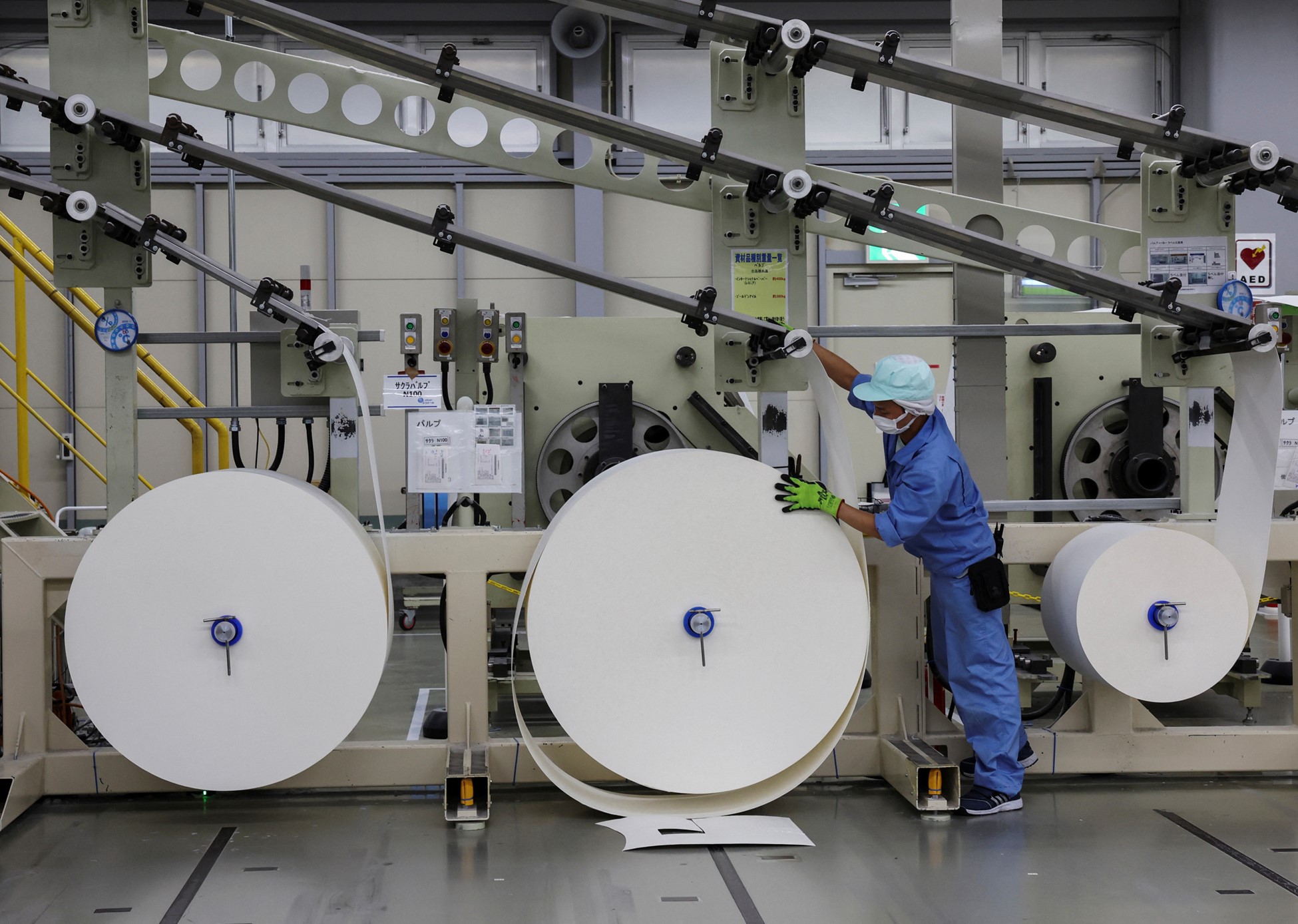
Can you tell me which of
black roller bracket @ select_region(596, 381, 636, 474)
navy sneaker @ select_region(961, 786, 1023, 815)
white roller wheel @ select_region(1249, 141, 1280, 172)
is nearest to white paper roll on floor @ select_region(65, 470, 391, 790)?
navy sneaker @ select_region(961, 786, 1023, 815)

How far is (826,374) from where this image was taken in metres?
3.31

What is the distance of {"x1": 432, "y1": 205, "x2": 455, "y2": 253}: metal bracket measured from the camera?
3.08 m

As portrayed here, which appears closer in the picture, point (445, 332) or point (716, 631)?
point (716, 631)

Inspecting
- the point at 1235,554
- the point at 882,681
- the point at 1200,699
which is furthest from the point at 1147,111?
the point at 882,681

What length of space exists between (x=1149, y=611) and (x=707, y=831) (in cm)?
136

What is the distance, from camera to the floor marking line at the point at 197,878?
2352mm

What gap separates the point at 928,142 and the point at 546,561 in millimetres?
6174

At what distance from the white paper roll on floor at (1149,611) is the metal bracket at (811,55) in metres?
1.60

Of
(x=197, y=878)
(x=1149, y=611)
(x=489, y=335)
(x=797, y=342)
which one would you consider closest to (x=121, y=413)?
(x=197, y=878)

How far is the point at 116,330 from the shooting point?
3.12 meters

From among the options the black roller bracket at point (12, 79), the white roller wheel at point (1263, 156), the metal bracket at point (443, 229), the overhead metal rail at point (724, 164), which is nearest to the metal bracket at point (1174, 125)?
the white roller wheel at point (1263, 156)

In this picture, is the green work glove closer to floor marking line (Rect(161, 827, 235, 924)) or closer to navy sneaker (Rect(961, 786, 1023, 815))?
navy sneaker (Rect(961, 786, 1023, 815))

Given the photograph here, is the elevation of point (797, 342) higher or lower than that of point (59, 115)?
lower

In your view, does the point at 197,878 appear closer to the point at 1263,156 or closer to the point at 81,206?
the point at 81,206
